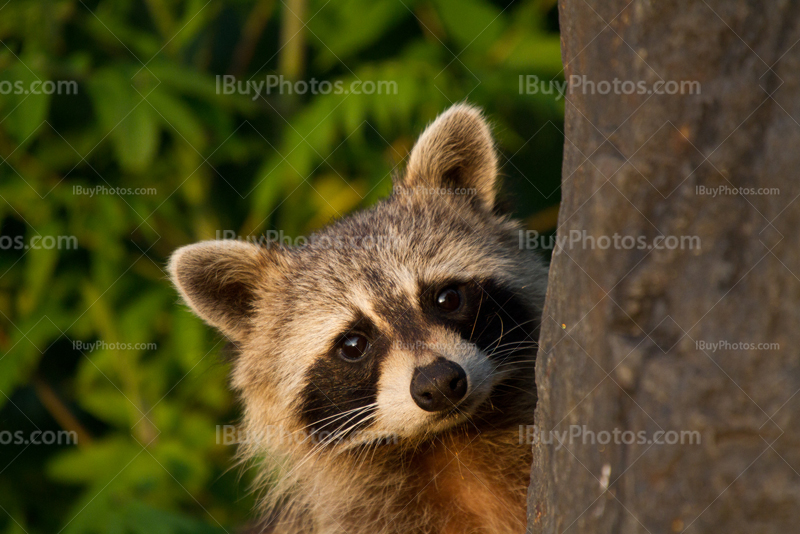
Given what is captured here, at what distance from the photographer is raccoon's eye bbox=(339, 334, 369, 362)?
2.95 m

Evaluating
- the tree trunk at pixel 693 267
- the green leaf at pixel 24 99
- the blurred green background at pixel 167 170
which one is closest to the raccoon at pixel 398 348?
the blurred green background at pixel 167 170

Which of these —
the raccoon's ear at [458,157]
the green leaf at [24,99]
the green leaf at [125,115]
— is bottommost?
the raccoon's ear at [458,157]

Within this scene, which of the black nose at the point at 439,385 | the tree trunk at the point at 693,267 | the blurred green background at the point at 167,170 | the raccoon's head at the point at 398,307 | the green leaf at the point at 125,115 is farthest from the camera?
the blurred green background at the point at 167,170

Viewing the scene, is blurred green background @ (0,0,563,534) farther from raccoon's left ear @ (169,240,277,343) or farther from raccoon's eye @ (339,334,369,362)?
raccoon's eye @ (339,334,369,362)

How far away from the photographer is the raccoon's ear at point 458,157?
326 cm

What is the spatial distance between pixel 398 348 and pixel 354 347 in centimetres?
→ 24

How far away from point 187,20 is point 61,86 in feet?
3.99

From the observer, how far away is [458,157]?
3426 millimetres

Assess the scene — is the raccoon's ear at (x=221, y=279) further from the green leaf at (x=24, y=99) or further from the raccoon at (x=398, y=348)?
the green leaf at (x=24, y=99)

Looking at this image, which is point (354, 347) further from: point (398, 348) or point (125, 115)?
point (125, 115)

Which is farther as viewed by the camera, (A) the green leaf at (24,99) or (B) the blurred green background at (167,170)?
(B) the blurred green background at (167,170)

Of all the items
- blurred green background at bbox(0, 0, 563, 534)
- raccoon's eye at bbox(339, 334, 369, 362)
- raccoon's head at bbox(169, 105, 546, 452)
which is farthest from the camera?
blurred green background at bbox(0, 0, 563, 534)

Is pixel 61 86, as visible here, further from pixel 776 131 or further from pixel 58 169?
pixel 776 131

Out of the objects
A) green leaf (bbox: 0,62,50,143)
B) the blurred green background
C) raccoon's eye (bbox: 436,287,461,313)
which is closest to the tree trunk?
raccoon's eye (bbox: 436,287,461,313)
